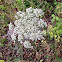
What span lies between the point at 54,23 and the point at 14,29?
0.85 m

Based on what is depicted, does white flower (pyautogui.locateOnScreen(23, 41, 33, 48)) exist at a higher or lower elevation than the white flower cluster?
lower

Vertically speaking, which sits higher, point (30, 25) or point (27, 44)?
point (30, 25)

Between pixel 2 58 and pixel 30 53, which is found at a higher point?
pixel 30 53

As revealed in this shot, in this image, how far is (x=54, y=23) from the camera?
214 cm

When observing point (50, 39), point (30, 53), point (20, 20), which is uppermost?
point (20, 20)

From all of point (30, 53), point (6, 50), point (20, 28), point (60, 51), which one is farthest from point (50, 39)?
point (6, 50)

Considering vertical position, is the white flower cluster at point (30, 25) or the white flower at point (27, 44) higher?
the white flower cluster at point (30, 25)

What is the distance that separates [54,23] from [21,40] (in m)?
0.79

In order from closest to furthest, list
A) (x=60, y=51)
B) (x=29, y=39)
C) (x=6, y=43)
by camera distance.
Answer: (x=60, y=51), (x=29, y=39), (x=6, y=43)

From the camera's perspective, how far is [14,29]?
204 cm

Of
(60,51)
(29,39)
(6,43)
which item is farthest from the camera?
(6,43)

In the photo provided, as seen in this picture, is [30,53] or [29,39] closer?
[30,53]

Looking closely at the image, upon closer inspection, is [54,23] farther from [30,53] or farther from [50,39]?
[30,53]

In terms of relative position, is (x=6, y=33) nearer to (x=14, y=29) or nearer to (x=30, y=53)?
(x=14, y=29)
